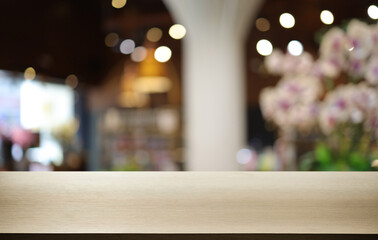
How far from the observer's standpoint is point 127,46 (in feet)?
29.6

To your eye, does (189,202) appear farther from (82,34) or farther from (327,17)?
(82,34)

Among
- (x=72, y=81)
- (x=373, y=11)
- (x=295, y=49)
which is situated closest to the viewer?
(x=373, y=11)

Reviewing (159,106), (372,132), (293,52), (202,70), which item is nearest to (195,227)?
(372,132)

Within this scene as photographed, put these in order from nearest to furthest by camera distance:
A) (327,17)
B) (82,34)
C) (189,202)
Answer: (189,202) → (327,17) → (82,34)

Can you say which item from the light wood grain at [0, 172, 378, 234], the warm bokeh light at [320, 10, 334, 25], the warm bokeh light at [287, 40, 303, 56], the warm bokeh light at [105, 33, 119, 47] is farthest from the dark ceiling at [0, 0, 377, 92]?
the light wood grain at [0, 172, 378, 234]

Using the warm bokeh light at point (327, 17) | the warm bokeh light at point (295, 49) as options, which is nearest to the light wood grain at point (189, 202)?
the warm bokeh light at point (327, 17)

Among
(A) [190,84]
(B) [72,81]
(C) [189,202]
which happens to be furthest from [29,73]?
(C) [189,202]

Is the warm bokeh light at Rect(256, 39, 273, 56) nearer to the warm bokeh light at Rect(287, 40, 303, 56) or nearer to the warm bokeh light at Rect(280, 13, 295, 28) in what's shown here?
the warm bokeh light at Rect(280, 13, 295, 28)

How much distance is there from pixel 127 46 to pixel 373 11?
26.6 feet

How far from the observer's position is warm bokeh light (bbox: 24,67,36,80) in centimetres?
675

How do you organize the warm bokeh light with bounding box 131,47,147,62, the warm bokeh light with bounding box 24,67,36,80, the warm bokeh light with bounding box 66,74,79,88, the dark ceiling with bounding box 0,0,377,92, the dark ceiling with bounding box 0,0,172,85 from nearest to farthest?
the dark ceiling with bounding box 0,0,377,92 → the dark ceiling with bounding box 0,0,172,85 → the warm bokeh light with bounding box 24,67,36,80 → the warm bokeh light with bounding box 66,74,79,88 → the warm bokeh light with bounding box 131,47,147,62

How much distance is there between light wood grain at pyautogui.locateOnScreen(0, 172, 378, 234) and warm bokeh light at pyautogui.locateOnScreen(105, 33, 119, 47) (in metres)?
8.50

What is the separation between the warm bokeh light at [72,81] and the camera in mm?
8570

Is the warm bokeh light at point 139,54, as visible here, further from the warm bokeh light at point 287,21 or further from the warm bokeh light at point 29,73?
the warm bokeh light at point 287,21
